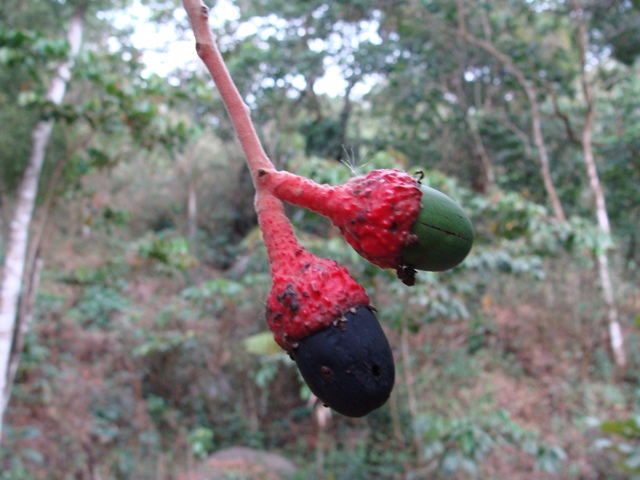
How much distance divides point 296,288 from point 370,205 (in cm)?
17

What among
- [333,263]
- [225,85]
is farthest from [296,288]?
[225,85]

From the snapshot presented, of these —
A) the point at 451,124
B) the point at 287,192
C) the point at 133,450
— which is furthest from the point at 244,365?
the point at 287,192

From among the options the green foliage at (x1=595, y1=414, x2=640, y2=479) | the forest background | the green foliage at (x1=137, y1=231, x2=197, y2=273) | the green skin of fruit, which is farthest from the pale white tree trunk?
the green foliage at (x1=595, y1=414, x2=640, y2=479)

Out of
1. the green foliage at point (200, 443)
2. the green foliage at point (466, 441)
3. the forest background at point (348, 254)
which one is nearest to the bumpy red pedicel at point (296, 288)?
the forest background at point (348, 254)

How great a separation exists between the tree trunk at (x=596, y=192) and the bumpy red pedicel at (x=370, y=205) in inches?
242

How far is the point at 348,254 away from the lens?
156 inches

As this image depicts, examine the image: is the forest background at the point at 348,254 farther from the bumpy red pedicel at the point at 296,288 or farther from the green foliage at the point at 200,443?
the bumpy red pedicel at the point at 296,288

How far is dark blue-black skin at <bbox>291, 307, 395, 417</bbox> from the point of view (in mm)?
760

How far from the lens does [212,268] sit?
991 centimetres

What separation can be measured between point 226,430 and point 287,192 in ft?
22.3

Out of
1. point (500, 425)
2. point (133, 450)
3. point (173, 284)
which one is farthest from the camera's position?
point (173, 284)

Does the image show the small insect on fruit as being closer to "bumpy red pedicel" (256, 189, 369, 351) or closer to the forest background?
"bumpy red pedicel" (256, 189, 369, 351)

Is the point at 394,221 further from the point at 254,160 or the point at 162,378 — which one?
the point at 162,378

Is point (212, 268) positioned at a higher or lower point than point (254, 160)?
higher
